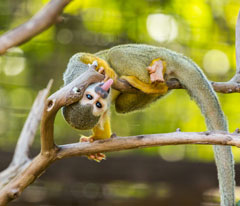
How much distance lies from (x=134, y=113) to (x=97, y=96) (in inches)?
91.2

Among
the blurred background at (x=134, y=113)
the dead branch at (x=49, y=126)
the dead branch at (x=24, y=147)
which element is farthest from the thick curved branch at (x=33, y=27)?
the blurred background at (x=134, y=113)

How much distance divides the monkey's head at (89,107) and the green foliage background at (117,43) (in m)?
2.10

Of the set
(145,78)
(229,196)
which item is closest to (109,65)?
(145,78)

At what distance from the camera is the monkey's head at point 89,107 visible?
2117 millimetres

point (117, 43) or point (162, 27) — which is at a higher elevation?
point (162, 27)

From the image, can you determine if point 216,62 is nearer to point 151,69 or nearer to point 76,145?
point 151,69

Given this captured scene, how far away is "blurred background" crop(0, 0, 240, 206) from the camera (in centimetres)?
403

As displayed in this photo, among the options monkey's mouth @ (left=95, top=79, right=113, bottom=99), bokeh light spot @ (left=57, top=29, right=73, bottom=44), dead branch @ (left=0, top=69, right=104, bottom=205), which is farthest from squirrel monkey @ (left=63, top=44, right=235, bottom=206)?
bokeh light spot @ (left=57, top=29, right=73, bottom=44)

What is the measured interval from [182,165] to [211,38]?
166 centimetres

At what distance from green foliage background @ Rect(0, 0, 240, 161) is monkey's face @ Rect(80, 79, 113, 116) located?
214cm

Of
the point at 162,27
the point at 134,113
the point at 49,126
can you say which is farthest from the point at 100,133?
the point at 162,27

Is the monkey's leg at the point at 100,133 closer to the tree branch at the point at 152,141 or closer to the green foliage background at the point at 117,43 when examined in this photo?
the tree branch at the point at 152,141

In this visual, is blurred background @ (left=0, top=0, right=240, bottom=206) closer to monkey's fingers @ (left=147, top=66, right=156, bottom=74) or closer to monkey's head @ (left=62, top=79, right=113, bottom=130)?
monkey's fingers @ (left=147, top=66, right=156, bottom=74)

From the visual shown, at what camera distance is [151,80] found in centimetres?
264
